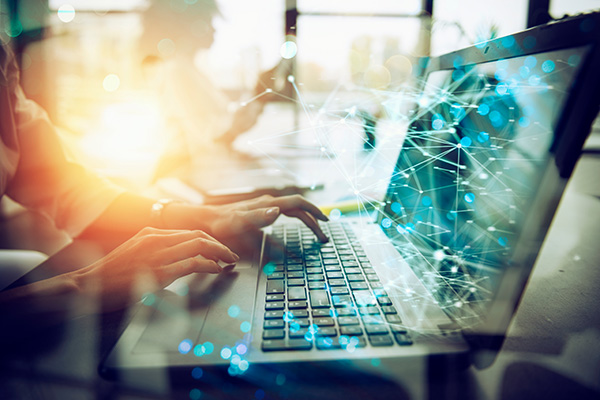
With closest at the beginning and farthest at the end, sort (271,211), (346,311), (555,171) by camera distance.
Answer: (555,171)
(346,311)
(271,211)

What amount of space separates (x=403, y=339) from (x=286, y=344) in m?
0.12

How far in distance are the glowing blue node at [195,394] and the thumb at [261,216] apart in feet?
1.29

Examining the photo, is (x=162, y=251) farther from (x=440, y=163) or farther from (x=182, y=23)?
(x=182, y=23)

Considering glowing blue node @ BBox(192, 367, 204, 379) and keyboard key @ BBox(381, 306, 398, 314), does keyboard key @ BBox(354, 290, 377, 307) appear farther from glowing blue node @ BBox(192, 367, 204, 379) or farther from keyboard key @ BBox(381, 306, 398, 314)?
glowing blue node @ BBox(192, 367, 204, 379)

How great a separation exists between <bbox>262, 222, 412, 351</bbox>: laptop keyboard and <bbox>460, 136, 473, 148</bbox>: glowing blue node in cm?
25

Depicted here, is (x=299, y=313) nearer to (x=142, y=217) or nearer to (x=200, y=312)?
(x=200, y=312)

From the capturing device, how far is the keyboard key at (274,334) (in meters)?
0.38

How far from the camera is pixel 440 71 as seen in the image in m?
0.70

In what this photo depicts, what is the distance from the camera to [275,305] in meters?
0.45

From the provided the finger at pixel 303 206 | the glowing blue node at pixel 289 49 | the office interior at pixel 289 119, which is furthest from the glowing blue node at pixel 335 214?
the glowing blue node at pixel 289 49

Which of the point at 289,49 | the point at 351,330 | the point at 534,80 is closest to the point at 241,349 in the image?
the point at 351,330

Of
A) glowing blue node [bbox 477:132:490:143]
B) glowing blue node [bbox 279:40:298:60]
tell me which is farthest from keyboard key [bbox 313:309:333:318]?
glowing blue node [bbox 279:40:298:60]

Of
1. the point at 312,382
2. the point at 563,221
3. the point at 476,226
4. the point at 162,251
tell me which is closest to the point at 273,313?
the point at 312,382

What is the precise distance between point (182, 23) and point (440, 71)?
1912 mm
